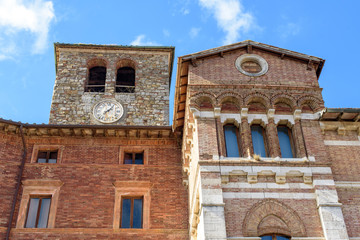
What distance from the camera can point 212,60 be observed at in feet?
59.5

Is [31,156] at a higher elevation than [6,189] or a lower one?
higher

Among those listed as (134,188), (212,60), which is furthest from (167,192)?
(212,60)

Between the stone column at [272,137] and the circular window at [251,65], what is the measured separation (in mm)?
2022

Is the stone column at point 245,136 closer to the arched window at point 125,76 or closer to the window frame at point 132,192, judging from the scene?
the window frame at point 132,192

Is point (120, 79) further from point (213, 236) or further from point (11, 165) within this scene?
point (213, 236)

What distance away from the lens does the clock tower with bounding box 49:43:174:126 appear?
24016 millimetres

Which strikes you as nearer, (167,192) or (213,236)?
(213,236)

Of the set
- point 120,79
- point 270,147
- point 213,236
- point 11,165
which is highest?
point 120,79

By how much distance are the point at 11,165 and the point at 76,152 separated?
2688 mm

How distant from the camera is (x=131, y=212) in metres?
19.0

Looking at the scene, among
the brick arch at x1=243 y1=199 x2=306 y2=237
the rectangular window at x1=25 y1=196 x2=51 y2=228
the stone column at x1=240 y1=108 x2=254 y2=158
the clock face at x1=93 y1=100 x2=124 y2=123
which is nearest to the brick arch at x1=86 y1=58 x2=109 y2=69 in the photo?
the clock face at x1=93 y1=100 x2=124 y2=123

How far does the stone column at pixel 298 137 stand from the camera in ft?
51.6

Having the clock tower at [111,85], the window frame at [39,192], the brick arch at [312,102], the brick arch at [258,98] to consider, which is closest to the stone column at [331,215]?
the brick arch at [312,102]

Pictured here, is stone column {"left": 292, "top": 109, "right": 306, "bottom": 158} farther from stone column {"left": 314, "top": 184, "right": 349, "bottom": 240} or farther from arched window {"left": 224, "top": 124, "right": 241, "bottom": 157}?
arched window {"left": 224, "top": 124, "right": 241, "bottom": 157}
